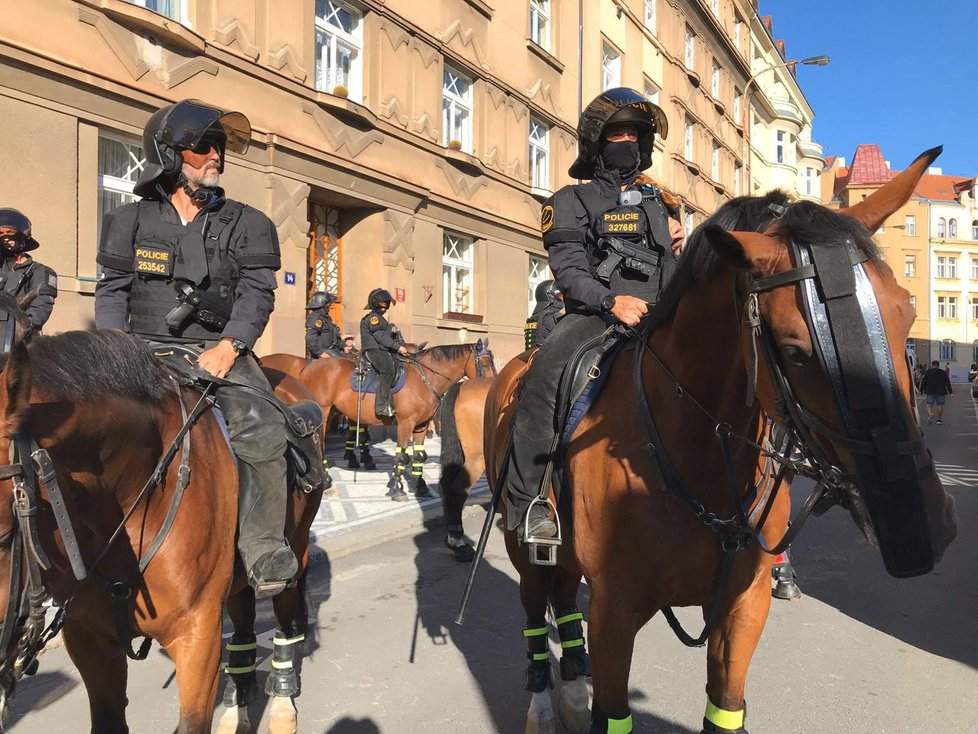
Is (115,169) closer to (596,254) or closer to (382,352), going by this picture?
(382,352)

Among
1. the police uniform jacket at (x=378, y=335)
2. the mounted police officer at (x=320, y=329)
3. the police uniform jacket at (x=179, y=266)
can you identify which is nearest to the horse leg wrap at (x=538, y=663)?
the police uniform jacket at (x=179, y=266)

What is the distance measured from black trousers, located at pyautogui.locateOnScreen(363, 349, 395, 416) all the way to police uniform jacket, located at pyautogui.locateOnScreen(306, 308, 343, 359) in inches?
82.2

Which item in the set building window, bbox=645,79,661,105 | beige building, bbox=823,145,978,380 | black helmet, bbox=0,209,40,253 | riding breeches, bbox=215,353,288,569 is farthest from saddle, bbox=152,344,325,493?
beige building, bbox=823,145,978,380

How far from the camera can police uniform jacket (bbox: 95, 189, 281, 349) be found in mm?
3188

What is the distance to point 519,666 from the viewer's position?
439 centimetres

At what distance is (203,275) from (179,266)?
110 millimetres

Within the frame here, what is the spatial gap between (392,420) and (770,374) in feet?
30.7

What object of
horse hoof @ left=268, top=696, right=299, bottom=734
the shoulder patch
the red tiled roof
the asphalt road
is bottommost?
the asphalt road

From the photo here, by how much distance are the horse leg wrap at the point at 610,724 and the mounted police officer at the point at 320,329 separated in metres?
10.3

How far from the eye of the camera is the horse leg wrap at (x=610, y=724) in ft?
8.38

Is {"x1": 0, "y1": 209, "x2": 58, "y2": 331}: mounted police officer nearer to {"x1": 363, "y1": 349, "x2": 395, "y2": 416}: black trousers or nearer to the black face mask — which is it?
the black face mask

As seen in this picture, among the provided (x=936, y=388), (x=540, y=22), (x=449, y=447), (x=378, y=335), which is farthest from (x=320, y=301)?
(x=936, y=388)

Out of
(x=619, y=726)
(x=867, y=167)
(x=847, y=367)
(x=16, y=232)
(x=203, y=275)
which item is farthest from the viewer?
(x=867, y=167)

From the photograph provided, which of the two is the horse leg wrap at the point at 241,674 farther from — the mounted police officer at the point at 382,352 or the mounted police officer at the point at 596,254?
the mounted police officer at the point at 382,352
